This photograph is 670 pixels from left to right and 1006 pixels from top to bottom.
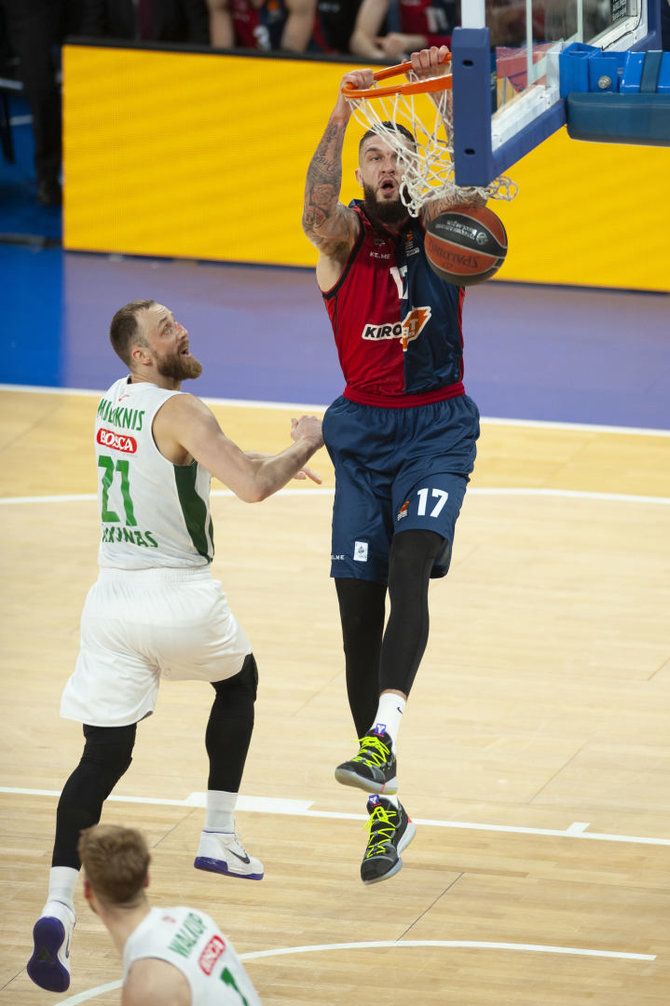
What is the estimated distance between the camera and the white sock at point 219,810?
705 centimetres

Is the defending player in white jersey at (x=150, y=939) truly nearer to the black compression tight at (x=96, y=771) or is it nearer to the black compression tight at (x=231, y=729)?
the black compression tight at (x=96, y=771)

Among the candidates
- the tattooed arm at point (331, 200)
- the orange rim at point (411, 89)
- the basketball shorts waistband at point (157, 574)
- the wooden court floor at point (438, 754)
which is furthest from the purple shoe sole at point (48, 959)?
the orange rim at point (411, 89)

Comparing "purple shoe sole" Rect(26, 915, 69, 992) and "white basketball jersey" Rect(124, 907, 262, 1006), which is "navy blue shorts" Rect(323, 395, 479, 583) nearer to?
"purple shoe sole" Rect(26, 915, 69, 992)

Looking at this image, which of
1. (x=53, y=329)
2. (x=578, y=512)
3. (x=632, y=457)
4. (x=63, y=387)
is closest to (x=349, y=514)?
(x=578, y=512)

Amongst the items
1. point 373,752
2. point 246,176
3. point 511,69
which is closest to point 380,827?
point 373,752

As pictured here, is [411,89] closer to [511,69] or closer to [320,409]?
[511,69]

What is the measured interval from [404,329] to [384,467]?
21.1 inches

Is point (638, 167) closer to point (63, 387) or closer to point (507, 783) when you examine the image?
point (63, 387)

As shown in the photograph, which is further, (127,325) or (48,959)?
(127,325)

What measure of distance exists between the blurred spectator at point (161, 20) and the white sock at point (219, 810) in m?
11.9

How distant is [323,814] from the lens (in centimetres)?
816

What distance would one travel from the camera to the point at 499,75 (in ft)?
21.4

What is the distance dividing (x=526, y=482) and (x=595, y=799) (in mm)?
4059

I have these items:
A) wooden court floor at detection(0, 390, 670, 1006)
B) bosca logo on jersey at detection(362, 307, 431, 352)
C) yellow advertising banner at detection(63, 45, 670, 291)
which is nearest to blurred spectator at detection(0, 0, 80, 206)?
yellow advertising banner at detection(63, 45, 670, 291)
